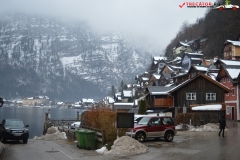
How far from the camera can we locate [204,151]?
61.9 feet

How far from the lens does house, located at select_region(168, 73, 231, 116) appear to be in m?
51.1

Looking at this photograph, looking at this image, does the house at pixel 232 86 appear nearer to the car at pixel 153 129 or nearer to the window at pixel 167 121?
the window at pixel 167 121

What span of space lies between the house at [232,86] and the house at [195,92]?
18.1 ft

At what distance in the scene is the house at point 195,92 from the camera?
51.1 meters

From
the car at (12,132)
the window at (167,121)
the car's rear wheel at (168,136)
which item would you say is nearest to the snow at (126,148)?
the car's rear wheel at (168,136)

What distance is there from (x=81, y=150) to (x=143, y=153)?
4.91m

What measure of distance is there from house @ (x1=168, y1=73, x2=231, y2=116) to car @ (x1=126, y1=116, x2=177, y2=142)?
27.0 meters

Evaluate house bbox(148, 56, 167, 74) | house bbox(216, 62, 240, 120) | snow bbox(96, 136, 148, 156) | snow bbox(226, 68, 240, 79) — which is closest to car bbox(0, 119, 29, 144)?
snow bbox(96, 136, 148, 156)

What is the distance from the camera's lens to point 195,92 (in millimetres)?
51750

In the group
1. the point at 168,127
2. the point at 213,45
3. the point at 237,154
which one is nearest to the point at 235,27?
the point at 213,45

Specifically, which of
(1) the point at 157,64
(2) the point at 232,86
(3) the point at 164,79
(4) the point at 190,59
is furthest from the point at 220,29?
(2) the point at 232,86

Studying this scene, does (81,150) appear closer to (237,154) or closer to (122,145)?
(122,145)

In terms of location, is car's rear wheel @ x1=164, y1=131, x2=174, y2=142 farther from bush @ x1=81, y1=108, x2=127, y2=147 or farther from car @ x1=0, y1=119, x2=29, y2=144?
car @ x1=0, y1=119, x2=29, y2=144

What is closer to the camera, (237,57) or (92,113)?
(92,113)
